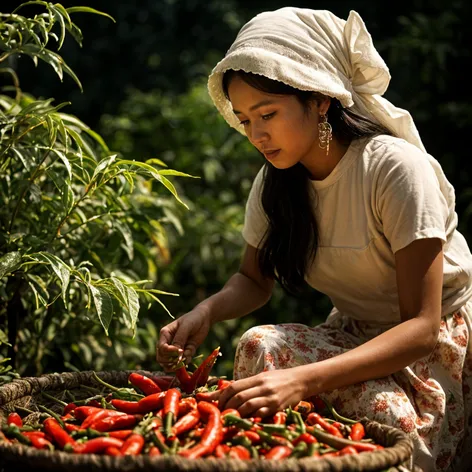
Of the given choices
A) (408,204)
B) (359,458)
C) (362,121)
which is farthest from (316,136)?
(359,458)

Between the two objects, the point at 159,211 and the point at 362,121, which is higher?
the point at 362,121

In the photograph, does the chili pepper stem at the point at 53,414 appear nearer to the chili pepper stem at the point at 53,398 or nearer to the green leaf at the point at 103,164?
the chili pepper stem at the point at 53,398

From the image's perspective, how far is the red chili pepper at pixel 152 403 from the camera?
234 cm

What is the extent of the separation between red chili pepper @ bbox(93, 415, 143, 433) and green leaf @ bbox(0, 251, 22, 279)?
537mm

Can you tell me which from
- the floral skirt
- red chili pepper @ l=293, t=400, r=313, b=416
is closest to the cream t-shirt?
the floral skirt

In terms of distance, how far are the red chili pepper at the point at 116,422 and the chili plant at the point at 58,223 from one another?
1.01 ft

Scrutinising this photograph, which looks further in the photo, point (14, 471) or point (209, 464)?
point (14, 471)

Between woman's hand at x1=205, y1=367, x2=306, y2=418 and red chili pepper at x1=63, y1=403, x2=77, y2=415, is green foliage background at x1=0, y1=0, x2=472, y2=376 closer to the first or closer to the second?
red chili pepper at x1=63, y1=403, x2=77, y2=415

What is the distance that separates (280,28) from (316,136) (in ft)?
1.12

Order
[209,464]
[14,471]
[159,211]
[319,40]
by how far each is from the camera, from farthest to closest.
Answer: [159,211] < [319,40] < [14,471] < [209,464]

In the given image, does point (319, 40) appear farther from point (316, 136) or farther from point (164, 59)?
point (164, 59)

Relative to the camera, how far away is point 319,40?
2.57 meters

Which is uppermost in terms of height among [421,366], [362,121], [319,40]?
[319,40]

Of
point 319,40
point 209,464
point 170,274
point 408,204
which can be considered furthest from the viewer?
point 170,274
